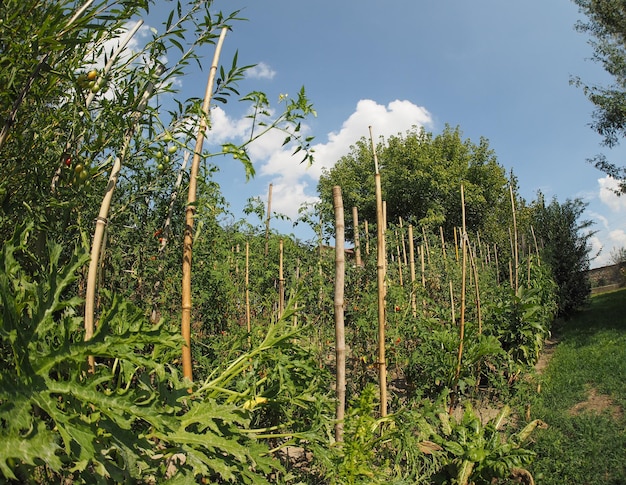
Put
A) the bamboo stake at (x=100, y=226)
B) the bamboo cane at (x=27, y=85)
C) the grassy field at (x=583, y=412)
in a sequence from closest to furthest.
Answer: the bamboo cane at (x=27, y=85)
the bamboo stake at (x=100, y=226)
the grassy field at (x=583, y=412)

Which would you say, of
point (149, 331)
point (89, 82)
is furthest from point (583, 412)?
point (89, 82)

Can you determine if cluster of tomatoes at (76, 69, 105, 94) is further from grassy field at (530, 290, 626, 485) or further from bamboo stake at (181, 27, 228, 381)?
grassy field at (530, 290, 626, 485)

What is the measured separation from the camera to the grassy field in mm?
4266

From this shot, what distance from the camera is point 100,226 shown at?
164cm

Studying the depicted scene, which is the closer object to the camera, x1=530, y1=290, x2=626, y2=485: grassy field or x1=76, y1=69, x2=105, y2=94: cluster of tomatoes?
x1=76, y1=69, x2=105, y2=94: cluster of tomatoes

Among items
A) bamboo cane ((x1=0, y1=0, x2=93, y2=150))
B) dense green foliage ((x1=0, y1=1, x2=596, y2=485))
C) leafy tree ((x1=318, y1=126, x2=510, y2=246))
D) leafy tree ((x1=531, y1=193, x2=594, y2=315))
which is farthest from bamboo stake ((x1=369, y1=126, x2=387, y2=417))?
leafy tree ((x1=318, y1=126, x2=510, y2=246))

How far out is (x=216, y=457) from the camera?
1.74 m

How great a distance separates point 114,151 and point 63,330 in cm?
84

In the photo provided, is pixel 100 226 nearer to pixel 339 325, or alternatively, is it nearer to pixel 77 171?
pixel 77 171

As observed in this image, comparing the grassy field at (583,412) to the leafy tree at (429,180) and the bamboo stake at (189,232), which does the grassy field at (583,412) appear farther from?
the leafy tree at (429,180)

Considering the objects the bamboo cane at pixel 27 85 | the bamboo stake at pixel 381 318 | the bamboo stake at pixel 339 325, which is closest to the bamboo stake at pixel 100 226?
the bamboo cane at pixel 27 85

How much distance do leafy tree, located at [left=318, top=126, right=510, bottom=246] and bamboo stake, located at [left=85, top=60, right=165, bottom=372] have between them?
827 inches

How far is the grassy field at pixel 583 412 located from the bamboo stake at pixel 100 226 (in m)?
4.12

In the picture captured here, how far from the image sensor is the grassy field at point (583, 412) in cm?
427
